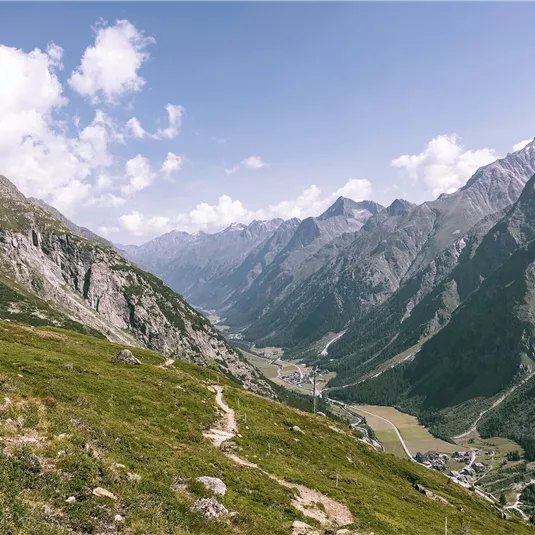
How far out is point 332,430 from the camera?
8088cm

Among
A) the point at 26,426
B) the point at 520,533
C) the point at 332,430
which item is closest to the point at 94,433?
the point at 26,426

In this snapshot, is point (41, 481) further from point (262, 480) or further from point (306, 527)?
point (262, 480)

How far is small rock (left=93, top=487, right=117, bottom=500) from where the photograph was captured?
775 inches

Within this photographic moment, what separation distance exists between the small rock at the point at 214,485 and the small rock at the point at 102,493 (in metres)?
8.69

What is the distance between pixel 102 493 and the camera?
19.9 meters

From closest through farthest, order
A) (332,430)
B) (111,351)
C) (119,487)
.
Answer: (119,487) < (332,430) < (111,351)

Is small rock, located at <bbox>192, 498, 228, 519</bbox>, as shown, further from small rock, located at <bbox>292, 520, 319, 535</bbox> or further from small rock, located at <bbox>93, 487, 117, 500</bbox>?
small rock, located at <bbox>292, 520, 319, 535</bbox>

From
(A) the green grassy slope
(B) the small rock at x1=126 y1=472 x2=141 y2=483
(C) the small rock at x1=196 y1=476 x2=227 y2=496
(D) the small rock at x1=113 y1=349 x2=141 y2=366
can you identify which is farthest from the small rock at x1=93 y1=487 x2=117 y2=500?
(D) the small rock at x1=113 y1=349 x2=141 y2=366

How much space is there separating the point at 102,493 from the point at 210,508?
282 inches

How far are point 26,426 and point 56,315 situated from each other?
619ft

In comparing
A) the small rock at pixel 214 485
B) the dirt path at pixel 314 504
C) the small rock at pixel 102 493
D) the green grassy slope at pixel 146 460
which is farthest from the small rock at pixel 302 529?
the small rock at pixel 102 493

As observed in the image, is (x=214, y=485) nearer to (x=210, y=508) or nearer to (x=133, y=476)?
(x=210, y=508)

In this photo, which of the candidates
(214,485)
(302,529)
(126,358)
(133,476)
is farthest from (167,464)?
(126,358)

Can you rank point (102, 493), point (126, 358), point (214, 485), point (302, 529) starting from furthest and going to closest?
point (126, 358) < point (214, 485) < point (302, 529) < point (102, 493)
